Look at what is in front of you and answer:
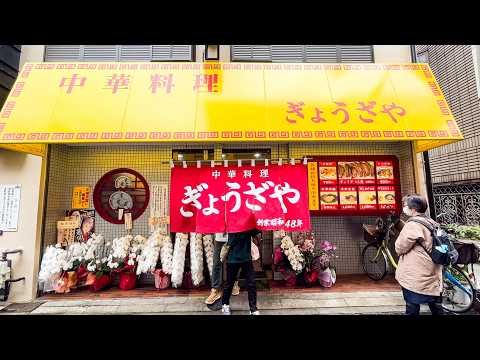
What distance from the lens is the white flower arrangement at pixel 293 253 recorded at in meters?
7.14

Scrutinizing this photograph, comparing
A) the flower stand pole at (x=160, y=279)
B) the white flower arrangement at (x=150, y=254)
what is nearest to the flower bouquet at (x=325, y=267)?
the flower stand pole at (x=160, y=279)

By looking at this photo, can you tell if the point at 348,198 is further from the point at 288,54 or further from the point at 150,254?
the point at 150,254

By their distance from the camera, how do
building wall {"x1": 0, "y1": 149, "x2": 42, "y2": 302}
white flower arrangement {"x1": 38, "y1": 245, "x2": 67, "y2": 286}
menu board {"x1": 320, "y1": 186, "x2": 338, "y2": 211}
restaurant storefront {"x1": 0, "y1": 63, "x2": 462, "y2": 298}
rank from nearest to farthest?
1. restaurant storefront {"x1": 0, "y1": 63, "x2": 462, "y2": 298}
2. white flower arrangement {"x1": 38, "y1": 245, "x2": 67, "y2": 286}
3. building wall {"x1": 0, "y1": 149, "x2": 42, "y2": 302}
4. menu board {"x1": 320, "y1": 186, "x2": 338, "y2": 211}

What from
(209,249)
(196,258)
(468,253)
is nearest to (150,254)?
(196,258)

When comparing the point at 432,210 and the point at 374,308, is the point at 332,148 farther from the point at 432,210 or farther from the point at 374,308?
the point at 374,308

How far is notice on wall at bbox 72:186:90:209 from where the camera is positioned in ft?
26.5

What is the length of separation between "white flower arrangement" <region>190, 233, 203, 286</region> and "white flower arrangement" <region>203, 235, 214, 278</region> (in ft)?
0.37

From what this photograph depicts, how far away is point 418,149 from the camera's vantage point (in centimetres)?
743

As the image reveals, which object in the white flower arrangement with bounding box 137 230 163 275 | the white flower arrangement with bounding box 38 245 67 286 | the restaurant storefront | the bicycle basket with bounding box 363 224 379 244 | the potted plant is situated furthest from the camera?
the bicycle basket with bounding box 363 224 379 244

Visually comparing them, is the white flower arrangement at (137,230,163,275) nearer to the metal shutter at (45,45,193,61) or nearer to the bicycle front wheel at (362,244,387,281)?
the metal shutter at (45,45,193,61)

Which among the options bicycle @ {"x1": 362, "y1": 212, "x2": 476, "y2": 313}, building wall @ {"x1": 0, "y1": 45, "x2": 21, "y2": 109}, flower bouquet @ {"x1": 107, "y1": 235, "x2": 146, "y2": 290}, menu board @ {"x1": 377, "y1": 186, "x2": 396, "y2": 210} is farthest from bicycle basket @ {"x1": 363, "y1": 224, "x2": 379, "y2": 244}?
building wall @ {"x1": 0, "y1": 45, "x2": 21, "y2": 109}

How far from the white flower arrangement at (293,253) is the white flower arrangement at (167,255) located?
118 inches

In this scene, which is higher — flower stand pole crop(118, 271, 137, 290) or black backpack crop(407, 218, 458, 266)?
black backpack crop(407, 218, 458, 266)
